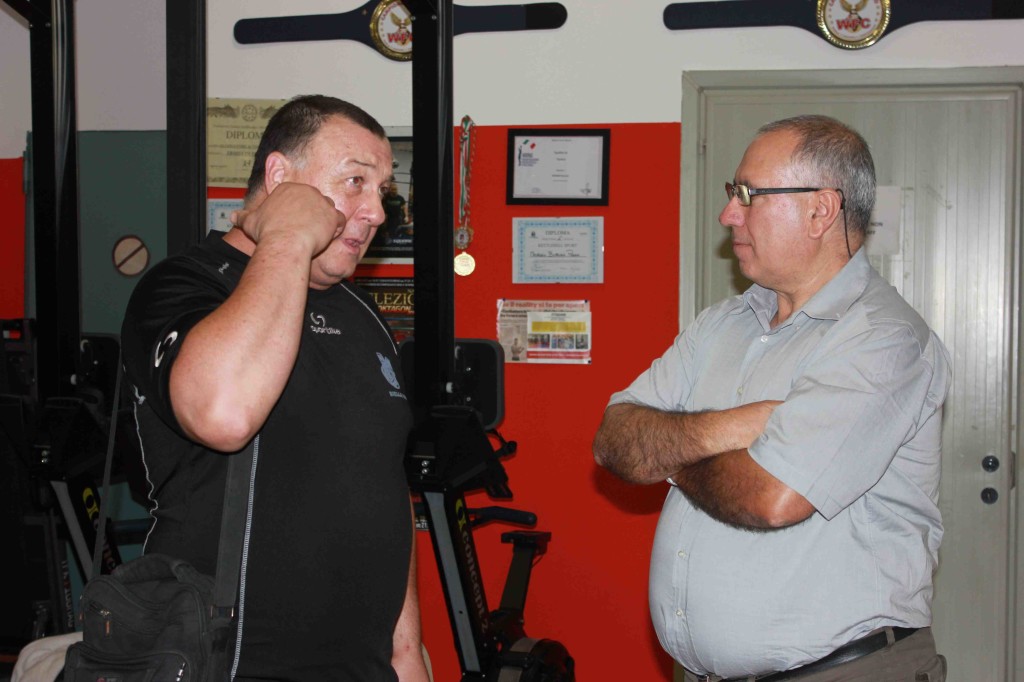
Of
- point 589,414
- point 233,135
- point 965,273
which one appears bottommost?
point 589,414

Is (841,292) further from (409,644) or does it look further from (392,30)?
(392,30)

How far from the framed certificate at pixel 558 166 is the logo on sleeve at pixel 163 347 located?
8.17 ft

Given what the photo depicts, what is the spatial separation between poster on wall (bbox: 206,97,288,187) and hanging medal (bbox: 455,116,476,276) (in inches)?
30.6

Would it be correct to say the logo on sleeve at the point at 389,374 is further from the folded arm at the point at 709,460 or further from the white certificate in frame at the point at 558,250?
the white certificate in frame at the point at 558,250

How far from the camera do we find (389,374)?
155 cm

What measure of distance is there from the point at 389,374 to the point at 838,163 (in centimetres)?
104

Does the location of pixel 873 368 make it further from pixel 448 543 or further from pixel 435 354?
pixel 448 543

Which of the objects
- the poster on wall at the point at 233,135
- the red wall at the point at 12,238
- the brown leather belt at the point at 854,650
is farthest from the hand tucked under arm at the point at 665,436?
the red wall at the point at 12,238

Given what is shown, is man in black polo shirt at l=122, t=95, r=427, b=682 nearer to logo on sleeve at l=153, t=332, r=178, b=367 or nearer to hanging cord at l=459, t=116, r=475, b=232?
logo on sleeve at l=153, t=332, r=178, b=367

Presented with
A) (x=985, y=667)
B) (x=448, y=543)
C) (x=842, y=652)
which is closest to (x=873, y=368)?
(x=842, y=652)

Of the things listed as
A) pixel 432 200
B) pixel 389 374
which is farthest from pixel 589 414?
pixel 389 374

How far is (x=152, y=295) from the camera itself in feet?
4.17

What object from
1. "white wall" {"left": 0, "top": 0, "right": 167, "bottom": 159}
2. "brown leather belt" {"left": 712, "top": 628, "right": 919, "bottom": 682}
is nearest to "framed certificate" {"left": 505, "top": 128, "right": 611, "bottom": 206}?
"white wall" {"left": 0, "top": 0, "right": 167, "bottom": 159}

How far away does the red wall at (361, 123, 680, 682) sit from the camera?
11.4 ft
